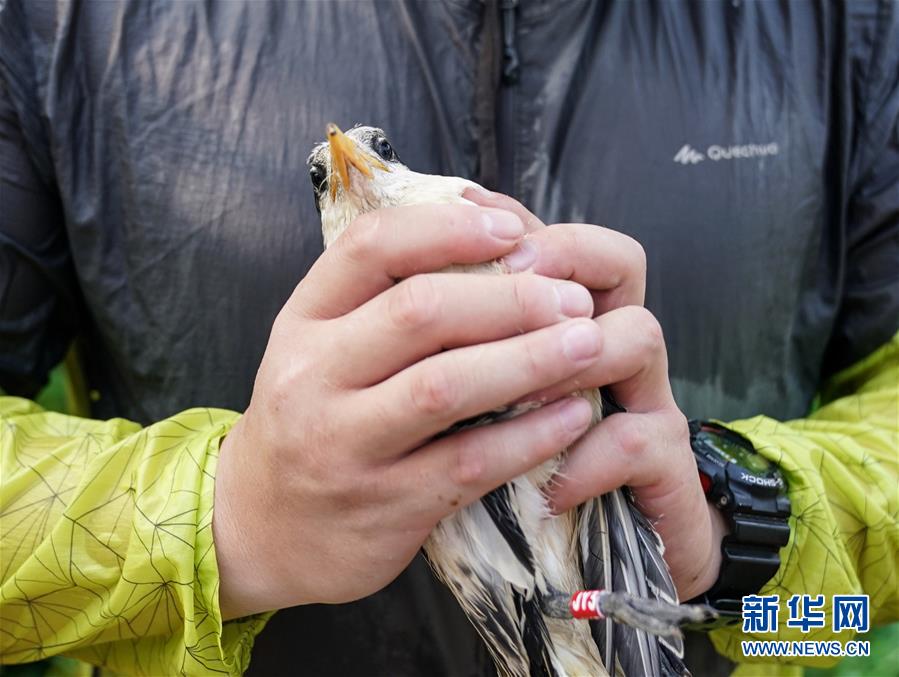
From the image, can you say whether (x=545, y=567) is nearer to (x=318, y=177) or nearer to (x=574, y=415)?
(x=574, y=415)

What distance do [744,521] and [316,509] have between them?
29.3 inches

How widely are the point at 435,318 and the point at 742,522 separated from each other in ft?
2.39

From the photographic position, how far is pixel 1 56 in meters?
A: 1.33

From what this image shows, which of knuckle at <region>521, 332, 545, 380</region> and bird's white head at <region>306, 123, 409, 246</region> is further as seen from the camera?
bird's white head at <region>306, 123, 409, 246</region>

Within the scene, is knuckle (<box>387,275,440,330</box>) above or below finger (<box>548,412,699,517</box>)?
above

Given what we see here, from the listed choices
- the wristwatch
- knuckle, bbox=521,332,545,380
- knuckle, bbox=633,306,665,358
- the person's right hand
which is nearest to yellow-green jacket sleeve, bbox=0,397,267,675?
the person's right hand

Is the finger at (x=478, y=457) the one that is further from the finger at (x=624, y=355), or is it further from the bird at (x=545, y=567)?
the bird at (x=545, y=567)

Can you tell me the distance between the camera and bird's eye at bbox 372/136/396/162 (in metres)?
1.33

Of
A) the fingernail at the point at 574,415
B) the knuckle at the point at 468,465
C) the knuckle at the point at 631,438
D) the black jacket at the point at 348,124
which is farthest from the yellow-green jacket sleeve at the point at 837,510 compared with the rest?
the knuckle at the point at 468,465

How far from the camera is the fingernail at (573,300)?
0.89 m

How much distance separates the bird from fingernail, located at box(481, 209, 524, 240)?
0.15 m

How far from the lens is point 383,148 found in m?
1.35

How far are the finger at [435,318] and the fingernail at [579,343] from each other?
41mm

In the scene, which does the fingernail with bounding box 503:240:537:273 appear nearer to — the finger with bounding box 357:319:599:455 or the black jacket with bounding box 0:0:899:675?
the finger with bounding box 357:319:599:455
